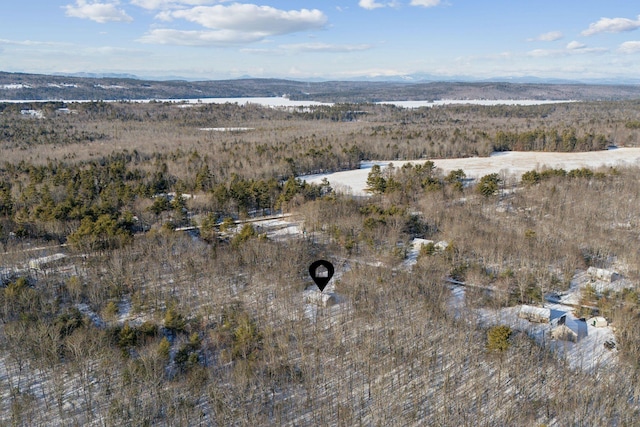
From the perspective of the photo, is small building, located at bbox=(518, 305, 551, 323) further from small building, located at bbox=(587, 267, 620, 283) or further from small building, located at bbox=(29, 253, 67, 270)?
small building, located at bbox=(29, 253, 67, 270)

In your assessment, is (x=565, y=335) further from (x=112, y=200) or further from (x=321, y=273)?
(x=112, y=200)

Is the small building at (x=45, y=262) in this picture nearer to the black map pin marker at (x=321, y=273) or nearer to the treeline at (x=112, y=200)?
the treeline at (x=112, y=200)

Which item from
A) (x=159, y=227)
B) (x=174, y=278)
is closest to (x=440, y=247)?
(x=174, y=278)

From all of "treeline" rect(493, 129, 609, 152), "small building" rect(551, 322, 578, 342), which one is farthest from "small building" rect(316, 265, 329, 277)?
"treeline" rect(493, 129, 609, 152)

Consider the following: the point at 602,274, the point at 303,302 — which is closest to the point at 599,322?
the point at 602,274

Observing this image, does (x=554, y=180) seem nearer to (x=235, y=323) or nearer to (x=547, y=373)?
(x=547, y=373)

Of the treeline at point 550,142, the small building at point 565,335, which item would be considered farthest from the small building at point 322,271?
the treeline at point 550,142
